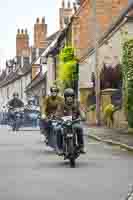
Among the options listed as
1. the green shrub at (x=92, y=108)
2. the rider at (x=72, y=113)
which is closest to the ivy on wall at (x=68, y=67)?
the green shrub at (x=92, y=108)

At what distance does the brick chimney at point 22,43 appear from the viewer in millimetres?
97531

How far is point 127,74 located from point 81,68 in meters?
26.9

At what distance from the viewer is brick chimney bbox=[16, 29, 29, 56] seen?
320 feet

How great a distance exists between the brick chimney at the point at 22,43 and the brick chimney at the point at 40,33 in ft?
12.6

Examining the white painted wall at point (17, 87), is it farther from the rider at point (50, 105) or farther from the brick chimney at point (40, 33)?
the rider at point (50, 105)

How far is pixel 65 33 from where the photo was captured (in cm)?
6631

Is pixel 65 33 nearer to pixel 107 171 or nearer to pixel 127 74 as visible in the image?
pixel 127 74

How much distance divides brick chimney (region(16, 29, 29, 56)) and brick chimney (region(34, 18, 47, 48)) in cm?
383

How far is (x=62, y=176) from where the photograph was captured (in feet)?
43.8

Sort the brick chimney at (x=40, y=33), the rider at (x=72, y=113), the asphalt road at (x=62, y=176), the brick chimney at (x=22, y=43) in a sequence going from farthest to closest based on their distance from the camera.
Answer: the brick chimney at (x=22, y=43), the brick chimney at (x=40, y=33), the rider at (x=72, y=113), the asphalt road at (x=62, y=176)

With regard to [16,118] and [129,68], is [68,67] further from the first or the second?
[129,68]

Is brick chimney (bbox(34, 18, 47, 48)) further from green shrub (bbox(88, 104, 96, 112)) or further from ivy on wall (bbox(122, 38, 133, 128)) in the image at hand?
ivy on wall (bbox(122, 38, 133, 128))

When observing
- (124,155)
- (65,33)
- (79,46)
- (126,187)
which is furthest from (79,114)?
(65,33)

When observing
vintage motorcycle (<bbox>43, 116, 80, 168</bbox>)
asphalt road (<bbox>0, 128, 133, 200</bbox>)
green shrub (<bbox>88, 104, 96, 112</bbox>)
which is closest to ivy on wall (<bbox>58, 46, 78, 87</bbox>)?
green shrub (<bbox>88, 104, 96, 112</bbox>)
